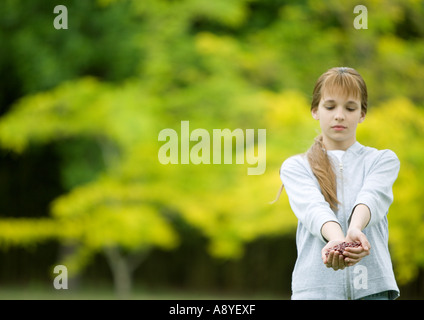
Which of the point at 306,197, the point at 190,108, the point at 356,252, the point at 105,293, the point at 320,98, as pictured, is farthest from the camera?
the point at 105,293

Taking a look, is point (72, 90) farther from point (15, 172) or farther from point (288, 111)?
point (15, 172)

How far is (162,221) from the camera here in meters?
8.94

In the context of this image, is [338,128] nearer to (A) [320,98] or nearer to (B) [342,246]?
(A) [320,98]

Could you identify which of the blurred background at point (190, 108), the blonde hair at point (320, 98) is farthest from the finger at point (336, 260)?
the blurred background at point (190, 108)

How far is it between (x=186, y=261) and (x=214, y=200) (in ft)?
13.8

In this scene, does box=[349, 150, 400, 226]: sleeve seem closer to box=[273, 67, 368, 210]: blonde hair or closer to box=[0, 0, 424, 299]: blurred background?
box=[273, 67, 368, 210]: blonde hair

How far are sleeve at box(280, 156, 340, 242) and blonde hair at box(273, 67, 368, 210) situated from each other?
0.02 metres

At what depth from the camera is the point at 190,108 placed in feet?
27.5

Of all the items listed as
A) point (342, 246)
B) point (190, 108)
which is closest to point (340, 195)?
point (342, 246)

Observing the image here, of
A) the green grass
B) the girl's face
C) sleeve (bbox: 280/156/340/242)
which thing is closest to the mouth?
the girl's face

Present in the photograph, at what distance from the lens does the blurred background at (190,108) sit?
712 centimetres

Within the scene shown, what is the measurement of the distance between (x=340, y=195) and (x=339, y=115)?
0.71 ft

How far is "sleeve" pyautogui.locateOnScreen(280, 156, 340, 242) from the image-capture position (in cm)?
169
